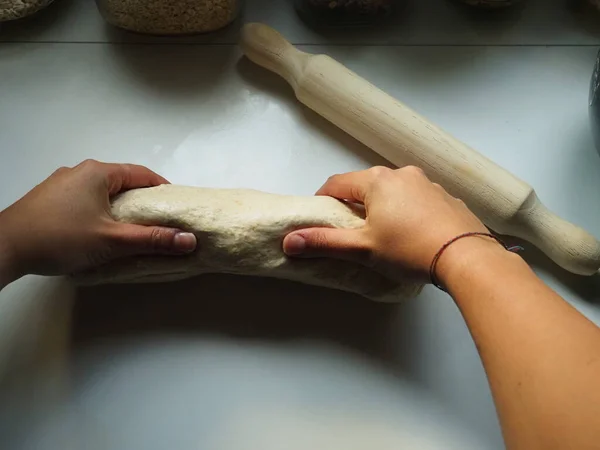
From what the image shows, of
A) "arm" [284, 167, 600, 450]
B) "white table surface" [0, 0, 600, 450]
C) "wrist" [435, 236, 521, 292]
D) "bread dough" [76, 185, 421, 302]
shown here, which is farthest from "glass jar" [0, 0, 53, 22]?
"wrist" [435, 236, 521, 292]

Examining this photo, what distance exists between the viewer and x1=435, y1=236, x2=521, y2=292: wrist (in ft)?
2.22

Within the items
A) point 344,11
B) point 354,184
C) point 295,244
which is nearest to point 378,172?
point 354,184

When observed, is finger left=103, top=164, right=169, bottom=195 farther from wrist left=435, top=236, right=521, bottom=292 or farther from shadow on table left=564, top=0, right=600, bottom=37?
shadow on table left=564, top=0, right=600, bottom=37

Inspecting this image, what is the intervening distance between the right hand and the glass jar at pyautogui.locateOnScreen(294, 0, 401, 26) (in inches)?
15.5

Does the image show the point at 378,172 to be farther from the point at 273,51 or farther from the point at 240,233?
the point at 273,51

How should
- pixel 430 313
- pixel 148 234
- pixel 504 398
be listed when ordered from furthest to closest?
1. pixel 430 313
2. pixel 148 234
3. pixel 504 398

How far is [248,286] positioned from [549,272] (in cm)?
44

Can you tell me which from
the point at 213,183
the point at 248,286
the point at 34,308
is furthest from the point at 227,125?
the point at 34,308

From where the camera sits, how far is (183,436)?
0.77 m

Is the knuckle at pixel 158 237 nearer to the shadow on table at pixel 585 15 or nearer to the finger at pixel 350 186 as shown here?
the finger at pixel 350 186

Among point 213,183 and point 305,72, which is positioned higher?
point 305,72

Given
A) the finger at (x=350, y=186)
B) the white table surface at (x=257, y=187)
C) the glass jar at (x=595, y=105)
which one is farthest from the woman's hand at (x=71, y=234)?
the glass jar at (x=595, y=105)

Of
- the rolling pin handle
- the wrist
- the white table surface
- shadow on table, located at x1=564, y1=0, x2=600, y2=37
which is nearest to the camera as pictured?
the wrist

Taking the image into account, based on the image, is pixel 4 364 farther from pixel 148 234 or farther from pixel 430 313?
pixel 430 313
